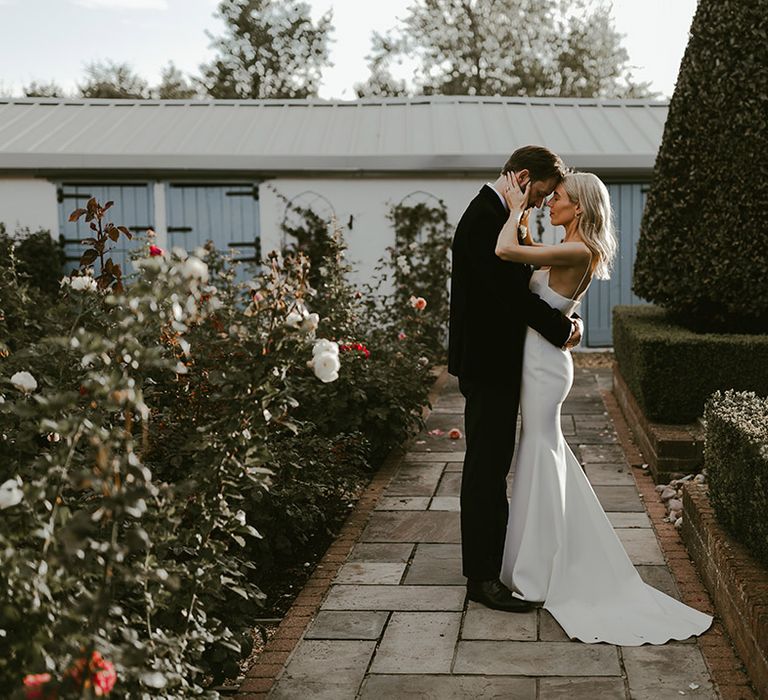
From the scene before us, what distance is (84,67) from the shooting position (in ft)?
129

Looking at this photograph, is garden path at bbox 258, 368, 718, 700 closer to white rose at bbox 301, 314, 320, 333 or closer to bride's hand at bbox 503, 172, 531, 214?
white rose at bbox 301, 314, 320, 333

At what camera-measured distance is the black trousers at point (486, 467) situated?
4180 mm

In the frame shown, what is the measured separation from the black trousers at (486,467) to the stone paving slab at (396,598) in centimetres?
16

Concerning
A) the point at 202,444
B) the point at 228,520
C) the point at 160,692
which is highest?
the point at 202,444

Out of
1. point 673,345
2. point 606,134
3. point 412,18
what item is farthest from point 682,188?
point 412,18

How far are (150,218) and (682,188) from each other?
7792mm

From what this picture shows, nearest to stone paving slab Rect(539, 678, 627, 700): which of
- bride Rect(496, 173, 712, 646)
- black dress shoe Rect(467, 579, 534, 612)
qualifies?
bride Rect(496, 173, 712, 646)

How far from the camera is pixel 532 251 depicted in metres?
4.03

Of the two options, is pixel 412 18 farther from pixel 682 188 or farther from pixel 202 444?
pixel 202 444

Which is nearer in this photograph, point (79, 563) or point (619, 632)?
point (79, 563)

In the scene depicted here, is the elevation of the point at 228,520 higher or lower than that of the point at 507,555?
higher

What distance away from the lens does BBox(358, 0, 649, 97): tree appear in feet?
114

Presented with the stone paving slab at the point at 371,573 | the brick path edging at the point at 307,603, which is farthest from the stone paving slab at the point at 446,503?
the stone paving slab at the point at 371,573

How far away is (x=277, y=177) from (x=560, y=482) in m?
9.37
